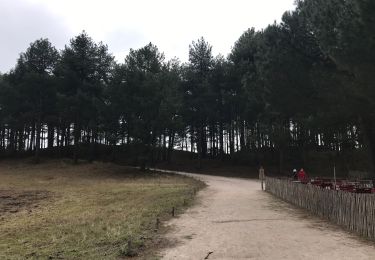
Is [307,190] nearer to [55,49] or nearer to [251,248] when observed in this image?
[251,248]

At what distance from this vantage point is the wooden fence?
12779 millimetres

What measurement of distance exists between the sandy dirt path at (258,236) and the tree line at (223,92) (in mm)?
7263

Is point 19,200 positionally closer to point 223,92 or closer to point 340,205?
point 340,205

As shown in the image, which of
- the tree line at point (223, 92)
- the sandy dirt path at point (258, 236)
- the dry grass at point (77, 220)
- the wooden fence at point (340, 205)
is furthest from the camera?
the tree line at point (223, 92)

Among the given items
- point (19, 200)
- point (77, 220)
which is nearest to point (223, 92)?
point (19, 200)

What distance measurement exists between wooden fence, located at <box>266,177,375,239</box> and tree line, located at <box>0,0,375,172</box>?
16.9 ft

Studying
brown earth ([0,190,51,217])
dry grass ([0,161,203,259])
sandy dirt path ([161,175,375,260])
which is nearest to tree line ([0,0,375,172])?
sandy dirt path ([161,175,375,260])

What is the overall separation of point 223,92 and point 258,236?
45.4 metres

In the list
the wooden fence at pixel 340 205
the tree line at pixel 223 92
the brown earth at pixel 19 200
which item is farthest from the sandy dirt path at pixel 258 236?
the brown earth at pixel 19 200

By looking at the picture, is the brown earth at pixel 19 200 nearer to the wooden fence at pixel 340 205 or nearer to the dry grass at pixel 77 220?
the dry grass at pixel 77 220

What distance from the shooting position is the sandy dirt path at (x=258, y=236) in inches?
430

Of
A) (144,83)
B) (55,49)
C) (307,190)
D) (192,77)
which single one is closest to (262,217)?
(307,190)

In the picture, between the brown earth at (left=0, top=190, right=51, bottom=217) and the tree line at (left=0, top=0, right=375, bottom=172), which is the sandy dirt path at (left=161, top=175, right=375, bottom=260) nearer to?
the tree line at (left=0, top=0, right=375, bottom=172)

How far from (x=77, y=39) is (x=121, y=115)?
612 inches
